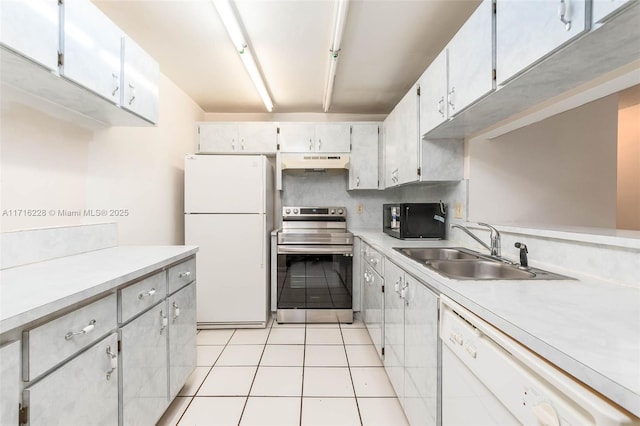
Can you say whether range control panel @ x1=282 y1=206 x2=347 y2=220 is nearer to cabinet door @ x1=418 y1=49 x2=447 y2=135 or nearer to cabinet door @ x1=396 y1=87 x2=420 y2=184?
cabinet door @ x1=396 y1=87 x2=420 y2=184

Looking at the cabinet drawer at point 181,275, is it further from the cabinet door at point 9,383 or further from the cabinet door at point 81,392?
the cabinet door at point 9,383

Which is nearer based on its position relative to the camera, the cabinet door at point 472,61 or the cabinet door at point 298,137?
the cabinet door at point 472,61

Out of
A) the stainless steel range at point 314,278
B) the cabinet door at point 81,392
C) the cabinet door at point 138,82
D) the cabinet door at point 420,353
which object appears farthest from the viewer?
the stainless steel range at point 314,278

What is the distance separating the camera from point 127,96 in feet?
5.35

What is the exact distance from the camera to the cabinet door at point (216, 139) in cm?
332

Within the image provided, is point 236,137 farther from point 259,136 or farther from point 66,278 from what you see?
point 66,278

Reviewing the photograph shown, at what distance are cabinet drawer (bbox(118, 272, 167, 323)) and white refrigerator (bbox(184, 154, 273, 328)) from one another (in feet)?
4.34

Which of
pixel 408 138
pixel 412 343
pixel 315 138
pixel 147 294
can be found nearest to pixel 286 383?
pixel 412 343

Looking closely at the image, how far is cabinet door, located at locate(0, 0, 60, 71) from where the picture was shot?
1.00m

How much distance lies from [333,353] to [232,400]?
889 millimetres

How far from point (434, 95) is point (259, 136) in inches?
82.2

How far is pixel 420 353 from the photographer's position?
4.33 feet

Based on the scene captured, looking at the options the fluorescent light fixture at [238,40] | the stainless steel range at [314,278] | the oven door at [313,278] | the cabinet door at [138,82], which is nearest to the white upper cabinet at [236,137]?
the fluorescent light fixture at [238,40]

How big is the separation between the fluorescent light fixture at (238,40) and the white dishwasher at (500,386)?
6.47 feet
